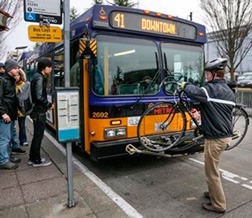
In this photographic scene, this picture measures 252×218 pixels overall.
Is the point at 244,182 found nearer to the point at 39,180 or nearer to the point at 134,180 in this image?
the point at 134,180

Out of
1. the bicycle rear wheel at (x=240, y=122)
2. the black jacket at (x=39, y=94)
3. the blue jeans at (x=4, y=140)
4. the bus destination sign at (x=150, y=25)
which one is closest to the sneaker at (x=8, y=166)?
the blue jeans at (x=4, y=140)

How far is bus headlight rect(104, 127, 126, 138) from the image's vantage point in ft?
15.0

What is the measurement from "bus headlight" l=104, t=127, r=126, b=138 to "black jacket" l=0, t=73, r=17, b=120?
75.7 inches

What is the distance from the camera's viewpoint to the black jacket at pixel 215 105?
11.4 feet

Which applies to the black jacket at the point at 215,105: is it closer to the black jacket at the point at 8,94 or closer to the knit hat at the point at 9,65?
the black jacket at the point at 8,94

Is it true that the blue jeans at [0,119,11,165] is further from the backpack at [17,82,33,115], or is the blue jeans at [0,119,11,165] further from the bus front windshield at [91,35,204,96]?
the bus front windshield at [91,35,204,96]

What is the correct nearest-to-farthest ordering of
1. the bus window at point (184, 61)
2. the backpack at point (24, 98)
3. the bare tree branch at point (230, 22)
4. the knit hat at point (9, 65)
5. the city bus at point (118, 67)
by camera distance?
the city bus at point (118, 67)
the bus window at point (184, 61)
the knit hat at point (9, 65)
the backpack at point (24, 98)
the bare tree branch at point (230, 22)

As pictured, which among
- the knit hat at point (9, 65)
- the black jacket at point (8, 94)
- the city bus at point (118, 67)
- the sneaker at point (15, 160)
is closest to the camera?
the city bus at point (118, 67)

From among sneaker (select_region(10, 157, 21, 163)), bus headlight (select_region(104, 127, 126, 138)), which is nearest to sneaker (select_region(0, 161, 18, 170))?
sneaker (select_region(10, 157, 21, 163))

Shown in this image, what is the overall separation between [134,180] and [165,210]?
1105 millimetres

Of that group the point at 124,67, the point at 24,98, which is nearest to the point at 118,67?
the point at 124,67

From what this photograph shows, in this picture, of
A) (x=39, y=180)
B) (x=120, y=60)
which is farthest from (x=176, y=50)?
(x=39, y=180)

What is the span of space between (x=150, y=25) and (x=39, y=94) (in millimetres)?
2348

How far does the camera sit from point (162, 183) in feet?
15.2
